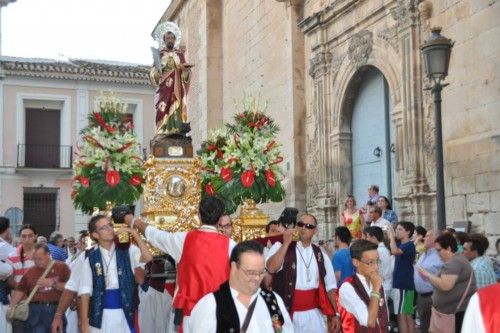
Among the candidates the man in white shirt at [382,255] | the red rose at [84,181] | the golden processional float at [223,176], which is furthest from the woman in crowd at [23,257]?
the man in white shirt at [382,255]

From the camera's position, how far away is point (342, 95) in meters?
13.7

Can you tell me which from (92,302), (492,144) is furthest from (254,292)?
(492,144)

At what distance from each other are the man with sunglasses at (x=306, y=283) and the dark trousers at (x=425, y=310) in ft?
8.17

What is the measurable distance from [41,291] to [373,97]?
8055 millimetres

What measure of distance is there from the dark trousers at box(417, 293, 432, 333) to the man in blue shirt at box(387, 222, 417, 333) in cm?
16

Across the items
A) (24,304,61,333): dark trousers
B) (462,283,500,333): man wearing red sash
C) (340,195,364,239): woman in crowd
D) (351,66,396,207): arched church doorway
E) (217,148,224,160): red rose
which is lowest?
(24,304,61,333): dark trousers

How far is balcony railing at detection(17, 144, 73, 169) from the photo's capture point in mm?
28234

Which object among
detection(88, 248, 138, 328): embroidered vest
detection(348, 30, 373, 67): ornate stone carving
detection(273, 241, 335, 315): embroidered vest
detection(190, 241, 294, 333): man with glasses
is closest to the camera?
detection(190, 241, 294, 333): man with glasses

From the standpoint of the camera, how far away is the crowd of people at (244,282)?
3477 mm

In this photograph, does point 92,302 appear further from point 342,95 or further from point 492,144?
point 342,95

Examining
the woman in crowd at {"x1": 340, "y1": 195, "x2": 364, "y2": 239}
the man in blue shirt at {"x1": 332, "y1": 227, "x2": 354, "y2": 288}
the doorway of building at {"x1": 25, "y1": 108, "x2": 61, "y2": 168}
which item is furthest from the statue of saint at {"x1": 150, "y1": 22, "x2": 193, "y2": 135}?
the doorway of building at {"x1": 25, "y1": 108, "x2": 61, "y2": 168}

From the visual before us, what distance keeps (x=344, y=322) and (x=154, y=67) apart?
17.4 ft

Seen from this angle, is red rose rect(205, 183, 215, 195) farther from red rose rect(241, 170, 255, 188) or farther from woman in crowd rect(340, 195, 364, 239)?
woman in crowd rect(340, 195, 364, 239)

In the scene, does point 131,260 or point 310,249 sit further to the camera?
point 310,249
